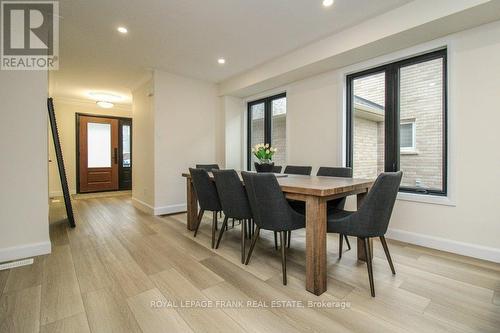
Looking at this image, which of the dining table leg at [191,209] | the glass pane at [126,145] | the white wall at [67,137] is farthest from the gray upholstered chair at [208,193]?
the white wall at [67,137]

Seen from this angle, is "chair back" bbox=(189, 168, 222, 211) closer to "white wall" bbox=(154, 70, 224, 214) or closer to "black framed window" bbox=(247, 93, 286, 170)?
"white wall" bbox=(154, 70, 224, 214)

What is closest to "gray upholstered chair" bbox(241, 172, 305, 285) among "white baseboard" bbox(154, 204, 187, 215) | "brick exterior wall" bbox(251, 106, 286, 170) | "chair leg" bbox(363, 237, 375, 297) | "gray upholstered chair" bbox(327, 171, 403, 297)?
"gray upholstered chair" bbox(327, 171, 403, 297)

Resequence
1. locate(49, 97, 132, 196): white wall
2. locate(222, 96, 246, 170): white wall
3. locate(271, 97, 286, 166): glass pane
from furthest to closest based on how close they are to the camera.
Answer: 1. locate(49, 97, 132, 196): white wall
2. locate(222, 96, 246, 170): white wall
3. locate(271, 97, 286, 166): glass pane

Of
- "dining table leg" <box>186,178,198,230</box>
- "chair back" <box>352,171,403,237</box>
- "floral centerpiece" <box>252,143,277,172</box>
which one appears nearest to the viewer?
"chair back" <box>352,171,403,237</box>

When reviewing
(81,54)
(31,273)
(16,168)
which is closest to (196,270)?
(31,273)

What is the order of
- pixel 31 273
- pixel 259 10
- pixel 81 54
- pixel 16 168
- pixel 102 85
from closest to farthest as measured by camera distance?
pixel 31 273 < pixel 16 168 < pixel 259 10 < pixel 81 54 < pixel 102 85

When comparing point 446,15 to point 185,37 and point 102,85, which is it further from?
point 102,85

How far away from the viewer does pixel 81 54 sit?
3.49 metres

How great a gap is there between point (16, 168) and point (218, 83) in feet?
12.1

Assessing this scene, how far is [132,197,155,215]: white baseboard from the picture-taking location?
4216 mm

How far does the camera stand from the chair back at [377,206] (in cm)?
163

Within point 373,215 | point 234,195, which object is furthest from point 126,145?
point 373,215

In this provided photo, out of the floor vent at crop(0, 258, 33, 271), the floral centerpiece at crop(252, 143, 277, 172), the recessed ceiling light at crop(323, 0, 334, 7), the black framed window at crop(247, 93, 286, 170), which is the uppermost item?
A: the recessed ceiling light at crop(323, 0, 334, 7)

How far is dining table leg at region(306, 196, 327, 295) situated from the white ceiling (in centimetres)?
206
